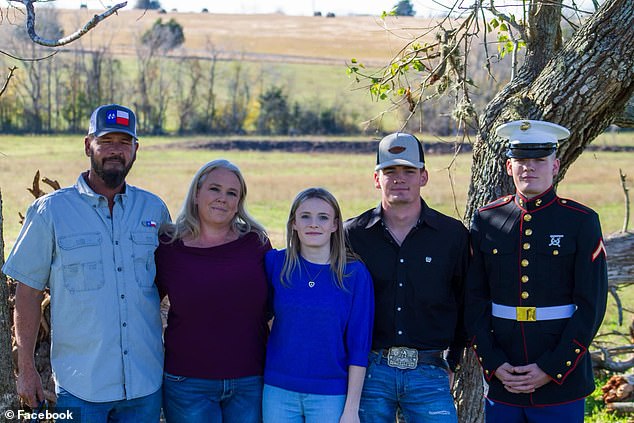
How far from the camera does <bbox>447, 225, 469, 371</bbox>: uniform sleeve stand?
4.43 meters

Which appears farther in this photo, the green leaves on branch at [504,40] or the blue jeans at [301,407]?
the green leaves on branch at [504,40]

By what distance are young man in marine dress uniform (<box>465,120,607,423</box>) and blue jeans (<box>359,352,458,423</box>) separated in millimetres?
278

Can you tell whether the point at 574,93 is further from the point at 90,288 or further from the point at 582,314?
the point at 90,288

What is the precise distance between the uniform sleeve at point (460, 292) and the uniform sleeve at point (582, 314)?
50cm

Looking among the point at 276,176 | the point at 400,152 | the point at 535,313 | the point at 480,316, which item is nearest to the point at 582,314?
the point at 535,313

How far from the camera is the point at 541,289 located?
4258 millimetres

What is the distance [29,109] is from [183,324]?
48219 mm

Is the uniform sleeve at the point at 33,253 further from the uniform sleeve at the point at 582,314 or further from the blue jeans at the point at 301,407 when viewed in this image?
the uniform sleeve at the point at 582,314

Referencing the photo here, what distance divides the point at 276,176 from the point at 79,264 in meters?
28.4

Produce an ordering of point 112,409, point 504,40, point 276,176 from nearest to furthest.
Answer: point 112,409 < point 504,40 < point 276,176

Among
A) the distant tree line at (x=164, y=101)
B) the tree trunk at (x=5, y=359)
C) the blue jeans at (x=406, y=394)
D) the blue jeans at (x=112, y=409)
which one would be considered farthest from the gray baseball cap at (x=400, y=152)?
the distant tree line at (x=164, y=101)

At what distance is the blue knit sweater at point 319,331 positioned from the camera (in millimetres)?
4090

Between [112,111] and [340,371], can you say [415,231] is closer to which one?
[340,371]

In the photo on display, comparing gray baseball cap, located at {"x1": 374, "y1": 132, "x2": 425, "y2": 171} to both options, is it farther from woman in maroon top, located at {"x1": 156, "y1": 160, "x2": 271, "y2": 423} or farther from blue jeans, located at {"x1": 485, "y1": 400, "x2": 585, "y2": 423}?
blue jeans, located at {"x1": 485, "y1": 400, "x2": 585, "y2": 423}
